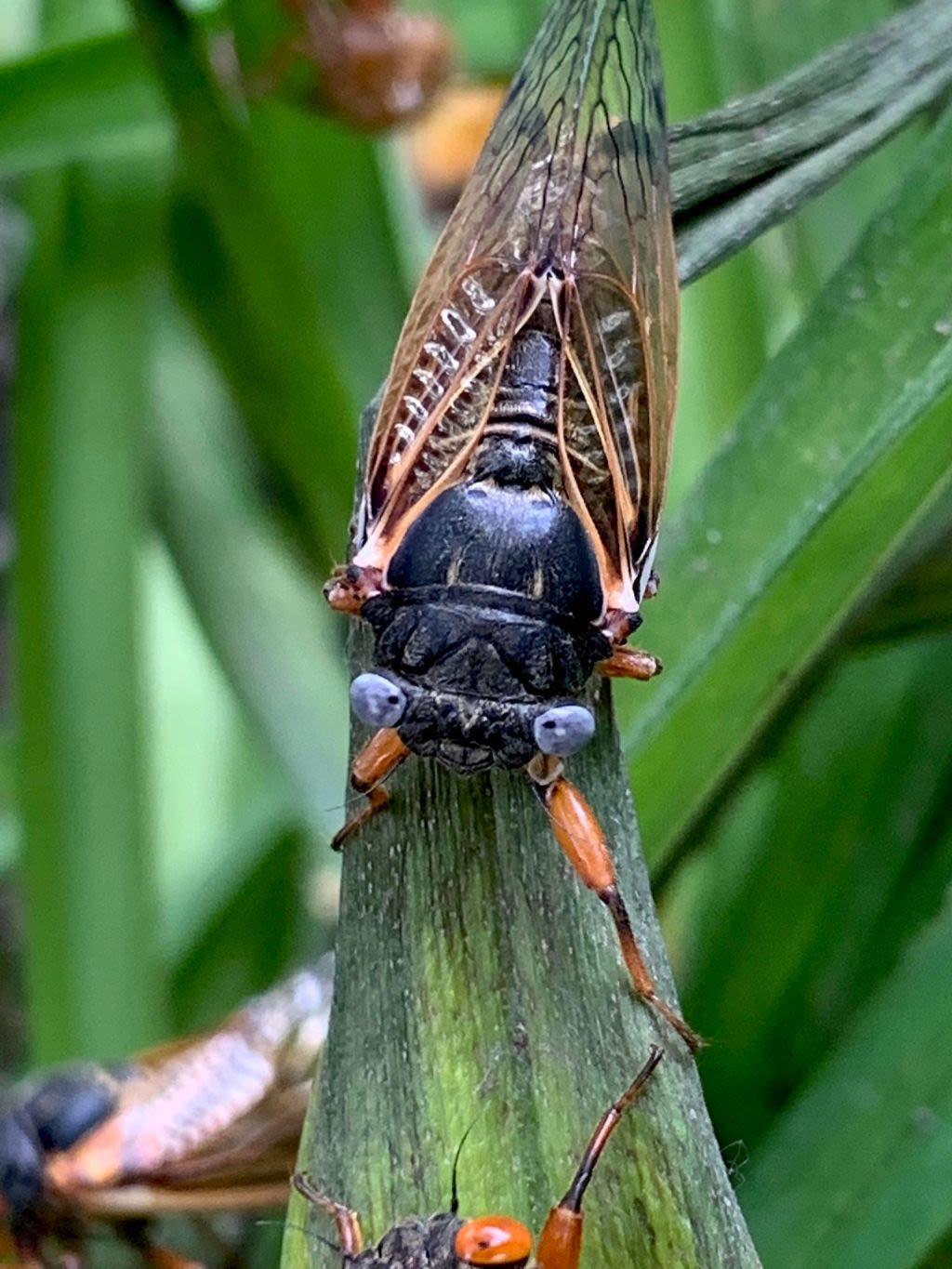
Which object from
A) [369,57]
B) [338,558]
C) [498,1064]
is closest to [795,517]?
[498,1064]

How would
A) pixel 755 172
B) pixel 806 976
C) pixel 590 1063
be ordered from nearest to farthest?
pixel 590 1063 → pixel 755 172 → pixel 806 976

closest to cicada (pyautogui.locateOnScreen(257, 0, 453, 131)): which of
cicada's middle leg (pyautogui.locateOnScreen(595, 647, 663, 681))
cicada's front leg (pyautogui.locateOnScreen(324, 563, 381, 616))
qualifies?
cicada's front leg (pyautogui.locateOnScreen(324, 563, 381, 616))

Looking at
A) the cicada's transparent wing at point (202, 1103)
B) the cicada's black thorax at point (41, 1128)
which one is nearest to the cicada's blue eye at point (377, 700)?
the cicada's transparent wing at point (202, 1103)

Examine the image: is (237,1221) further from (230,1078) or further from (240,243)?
(240,243)

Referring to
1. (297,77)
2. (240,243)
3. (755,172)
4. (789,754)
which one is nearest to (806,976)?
(789,754)

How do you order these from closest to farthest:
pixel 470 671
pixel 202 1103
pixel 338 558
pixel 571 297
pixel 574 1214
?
pixel 574 1214 < pixel 470 671 < pixel 571 297 < pixel 202 1103 < pixel 338 558

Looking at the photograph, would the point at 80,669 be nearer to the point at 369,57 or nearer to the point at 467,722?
the point at 467,722

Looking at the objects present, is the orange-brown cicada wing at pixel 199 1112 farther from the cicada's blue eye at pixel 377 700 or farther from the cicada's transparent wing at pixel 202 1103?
the cicada's blue eye at pixel 377 700
